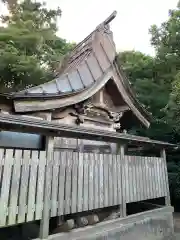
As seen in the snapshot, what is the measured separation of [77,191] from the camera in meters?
4.55

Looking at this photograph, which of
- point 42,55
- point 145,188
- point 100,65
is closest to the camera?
point 145,188

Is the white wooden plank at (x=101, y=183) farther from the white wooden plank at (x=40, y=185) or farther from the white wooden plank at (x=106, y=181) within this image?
the white wooden plank at (x=40, y=185)

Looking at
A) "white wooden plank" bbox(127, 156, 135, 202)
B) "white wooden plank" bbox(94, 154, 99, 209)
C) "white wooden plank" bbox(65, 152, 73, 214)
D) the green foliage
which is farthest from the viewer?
the green foliage

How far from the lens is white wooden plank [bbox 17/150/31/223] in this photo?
3607 mm

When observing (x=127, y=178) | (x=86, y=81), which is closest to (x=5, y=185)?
(x=127, y=178)

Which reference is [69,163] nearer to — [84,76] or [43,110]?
[43,110]

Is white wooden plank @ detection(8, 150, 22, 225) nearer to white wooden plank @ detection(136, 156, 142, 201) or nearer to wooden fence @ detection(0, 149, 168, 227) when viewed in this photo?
wooden fence @ detection(0, 149, 168, 227)

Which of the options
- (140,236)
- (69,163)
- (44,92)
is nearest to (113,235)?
→ (140,236)

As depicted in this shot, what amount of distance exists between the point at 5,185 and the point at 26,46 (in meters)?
11.4

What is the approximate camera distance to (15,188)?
11.9 ft

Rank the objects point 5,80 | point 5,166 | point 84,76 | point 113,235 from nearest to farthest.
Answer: point 5,166 → point 113,235 → point 84,76 → point 5,80

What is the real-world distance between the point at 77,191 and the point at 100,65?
17.0ft

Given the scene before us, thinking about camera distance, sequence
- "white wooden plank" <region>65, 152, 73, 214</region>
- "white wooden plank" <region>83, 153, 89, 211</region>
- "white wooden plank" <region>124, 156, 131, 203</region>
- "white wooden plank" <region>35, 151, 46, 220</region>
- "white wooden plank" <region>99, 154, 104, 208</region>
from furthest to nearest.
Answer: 1. "white wooden plank" <region>124, 156, 131, 203</region>
2. "white wooden plank" <region>99, 154, 104, 208</region>
3. "white wooden plank" <region>83, 153, 89, 211</region>
4. "white wooden plank" <region>65, 152, 73, 214</region>
5. "white wooden plank" <region>35, 151, 46, 220</region>

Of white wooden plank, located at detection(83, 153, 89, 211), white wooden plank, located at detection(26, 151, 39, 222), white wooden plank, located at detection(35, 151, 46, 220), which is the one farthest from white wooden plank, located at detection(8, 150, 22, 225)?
white wooden plank, located at detection(83, 153, 89, 211)
